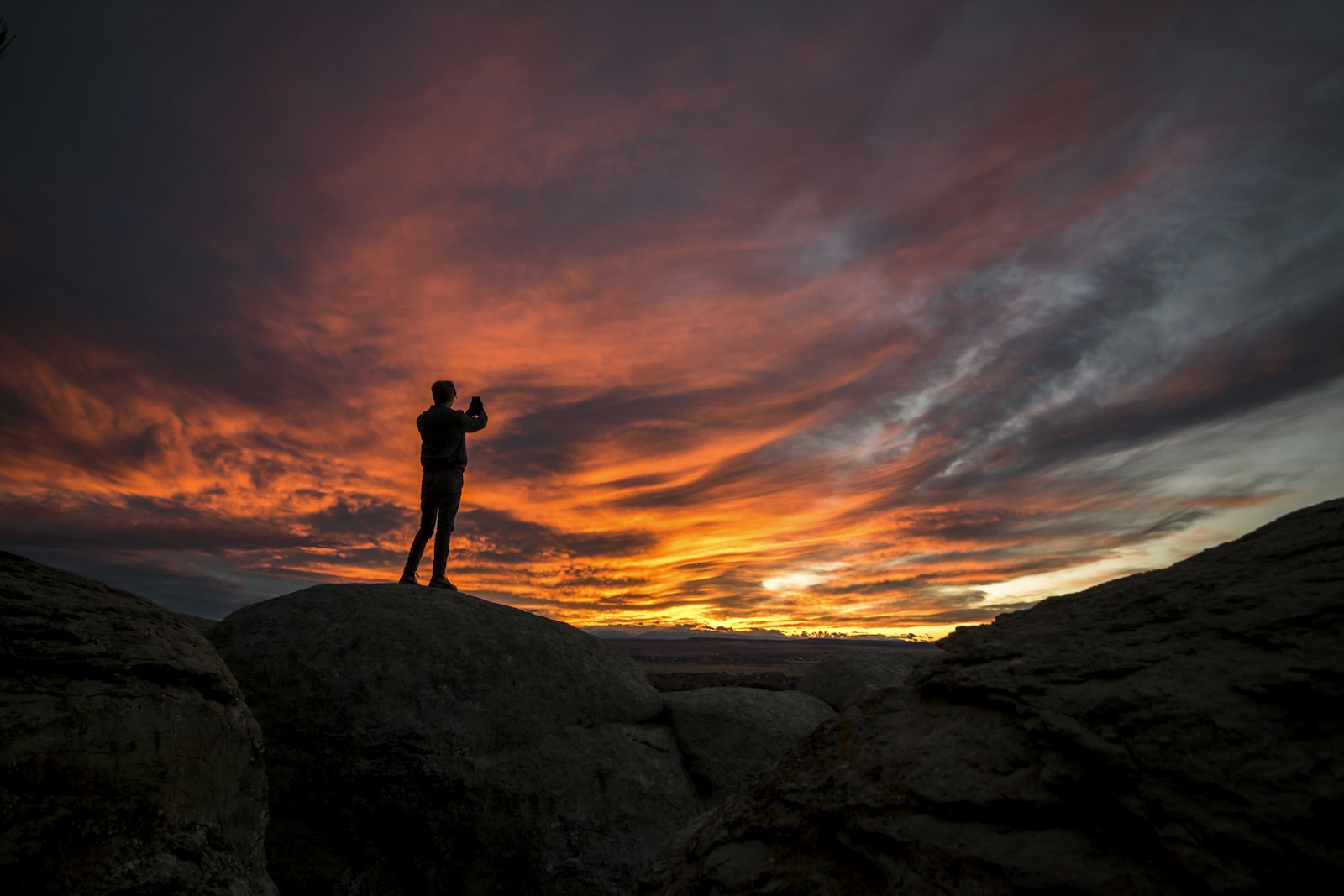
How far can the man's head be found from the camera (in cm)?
1074

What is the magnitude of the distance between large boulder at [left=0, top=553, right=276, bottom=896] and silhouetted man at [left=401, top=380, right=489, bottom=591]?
527 cm

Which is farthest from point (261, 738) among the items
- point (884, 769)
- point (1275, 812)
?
point (1275, 812)

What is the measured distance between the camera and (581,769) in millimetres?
7121

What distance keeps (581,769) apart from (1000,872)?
5.39m

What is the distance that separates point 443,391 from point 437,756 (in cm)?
599

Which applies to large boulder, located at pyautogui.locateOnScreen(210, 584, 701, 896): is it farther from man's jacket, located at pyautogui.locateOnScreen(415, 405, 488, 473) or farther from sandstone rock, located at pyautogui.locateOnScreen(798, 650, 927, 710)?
sandstone rock, located at pyautogui.locateOnScreen(798, 650, 927, 710)

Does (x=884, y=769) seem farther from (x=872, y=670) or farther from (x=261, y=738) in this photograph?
(x=872, y=670)

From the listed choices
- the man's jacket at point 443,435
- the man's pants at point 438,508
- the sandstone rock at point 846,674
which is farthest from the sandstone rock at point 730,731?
the man's jacket at point 443,435

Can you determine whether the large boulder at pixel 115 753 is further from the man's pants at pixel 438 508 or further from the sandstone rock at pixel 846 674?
the sandstone rock at pixel 846 674

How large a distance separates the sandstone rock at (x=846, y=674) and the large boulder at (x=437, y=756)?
3.57 metres

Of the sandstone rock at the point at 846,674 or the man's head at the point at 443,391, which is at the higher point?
the man's head at the point at 443,391

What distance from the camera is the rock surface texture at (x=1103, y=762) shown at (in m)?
2.38

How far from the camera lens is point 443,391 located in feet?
35.4

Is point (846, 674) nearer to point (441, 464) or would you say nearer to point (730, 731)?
point (730, 731)
